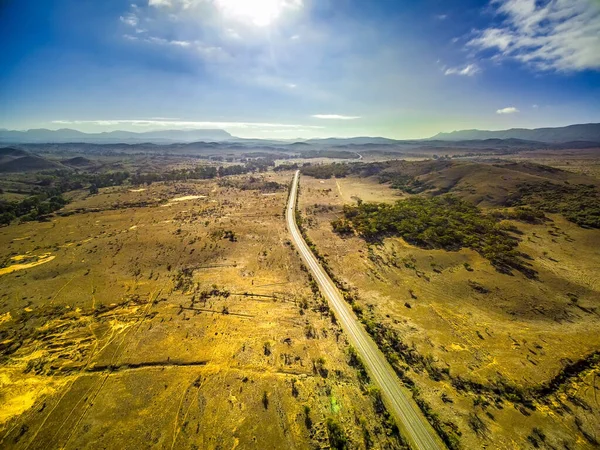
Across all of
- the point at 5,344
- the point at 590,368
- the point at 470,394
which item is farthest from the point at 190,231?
the point at 590,368

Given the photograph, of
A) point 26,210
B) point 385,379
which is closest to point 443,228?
point 385,379

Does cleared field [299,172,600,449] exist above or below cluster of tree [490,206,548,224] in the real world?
below

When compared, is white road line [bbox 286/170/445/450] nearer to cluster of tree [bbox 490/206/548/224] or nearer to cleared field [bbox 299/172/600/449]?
cleared field [bbox 299/172/600/449]

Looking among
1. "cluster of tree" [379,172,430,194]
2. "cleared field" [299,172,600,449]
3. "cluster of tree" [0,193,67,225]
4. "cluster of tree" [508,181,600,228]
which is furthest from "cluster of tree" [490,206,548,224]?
"cluster of tree" [0,193,67,225]

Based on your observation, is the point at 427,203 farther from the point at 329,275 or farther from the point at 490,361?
the point at 490,361

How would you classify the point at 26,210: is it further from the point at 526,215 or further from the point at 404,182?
the point at 404,182

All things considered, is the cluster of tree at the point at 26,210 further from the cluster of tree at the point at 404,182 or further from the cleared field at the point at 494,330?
the cluster of tree at the point at 404,182
